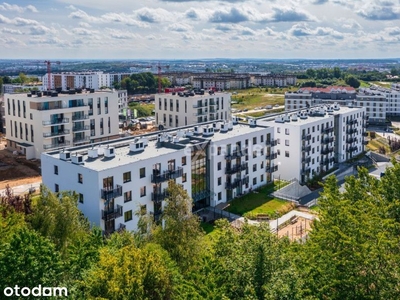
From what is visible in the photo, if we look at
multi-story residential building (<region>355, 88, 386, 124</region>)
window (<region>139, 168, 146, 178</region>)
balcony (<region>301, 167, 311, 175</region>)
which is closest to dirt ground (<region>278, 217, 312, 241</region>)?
balcony (<region>301, 167, 311, 175</region>)

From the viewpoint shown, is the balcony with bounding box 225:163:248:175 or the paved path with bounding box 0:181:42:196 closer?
the balcony with bounding box 225:163:248:175

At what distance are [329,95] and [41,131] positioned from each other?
92258 mm

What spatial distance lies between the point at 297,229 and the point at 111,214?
23191mm

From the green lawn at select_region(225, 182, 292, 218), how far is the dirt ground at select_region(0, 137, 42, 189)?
3047cm

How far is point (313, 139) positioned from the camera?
74125 mm

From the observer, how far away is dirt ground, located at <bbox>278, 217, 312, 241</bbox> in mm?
51156

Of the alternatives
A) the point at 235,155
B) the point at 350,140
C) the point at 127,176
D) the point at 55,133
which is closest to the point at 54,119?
the point at 55,133

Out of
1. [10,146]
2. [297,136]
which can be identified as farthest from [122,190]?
[10,146]

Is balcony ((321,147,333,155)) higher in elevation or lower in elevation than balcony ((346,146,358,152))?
higher

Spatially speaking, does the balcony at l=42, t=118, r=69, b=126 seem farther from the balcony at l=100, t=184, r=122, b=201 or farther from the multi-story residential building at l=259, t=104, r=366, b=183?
the balcony at l=100, t=184, r=122, b=201

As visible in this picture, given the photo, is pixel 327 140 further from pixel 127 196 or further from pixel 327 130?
pixel 127 196

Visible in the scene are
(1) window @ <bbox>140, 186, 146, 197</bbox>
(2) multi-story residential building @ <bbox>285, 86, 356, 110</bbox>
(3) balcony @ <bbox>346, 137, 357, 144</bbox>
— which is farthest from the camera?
(2) multi-story residential building @ <bbox>285, 86, 356, 110</bbox>

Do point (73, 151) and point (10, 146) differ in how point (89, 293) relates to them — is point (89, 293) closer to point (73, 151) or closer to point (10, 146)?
point (73, 151)

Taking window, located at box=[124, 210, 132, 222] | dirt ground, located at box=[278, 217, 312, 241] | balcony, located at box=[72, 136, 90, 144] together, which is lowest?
dirt ground, located at box=[278, 217, 312, 241]
